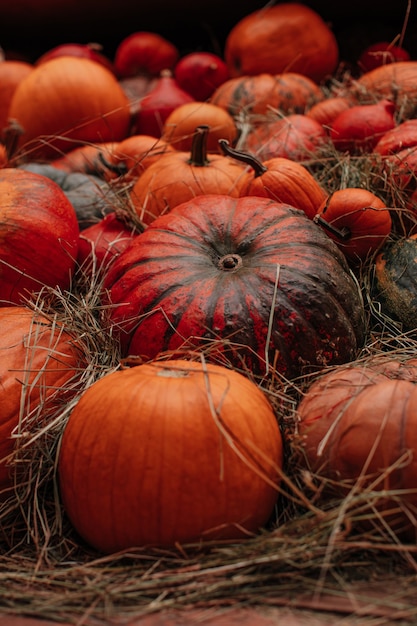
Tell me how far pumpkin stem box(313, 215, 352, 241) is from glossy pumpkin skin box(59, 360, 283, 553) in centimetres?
88

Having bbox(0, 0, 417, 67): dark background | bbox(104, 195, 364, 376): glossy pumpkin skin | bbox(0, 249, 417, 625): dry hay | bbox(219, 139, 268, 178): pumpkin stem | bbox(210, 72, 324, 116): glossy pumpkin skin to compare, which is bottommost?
bbox(0, 249, 417, 625): dry hay

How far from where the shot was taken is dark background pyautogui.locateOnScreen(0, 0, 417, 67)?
482 centimetres

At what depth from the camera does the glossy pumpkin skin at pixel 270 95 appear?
13.3 feet

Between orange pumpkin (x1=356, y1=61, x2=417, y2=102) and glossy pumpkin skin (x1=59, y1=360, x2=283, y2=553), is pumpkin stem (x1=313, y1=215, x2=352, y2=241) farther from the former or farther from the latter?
orange pumpkin (x1=356, y1=61, x2=417, y2=102)

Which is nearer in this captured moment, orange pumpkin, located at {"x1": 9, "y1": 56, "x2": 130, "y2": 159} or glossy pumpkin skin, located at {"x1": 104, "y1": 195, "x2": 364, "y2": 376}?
glossy pumpkin skin, located at {"x1": 104, "y1": 195, "x2": 364, "y2": 376}

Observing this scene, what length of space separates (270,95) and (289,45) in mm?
674

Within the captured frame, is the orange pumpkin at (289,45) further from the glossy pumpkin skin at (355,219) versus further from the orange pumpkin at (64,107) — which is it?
the glossy pumpkin skin at (355,219)

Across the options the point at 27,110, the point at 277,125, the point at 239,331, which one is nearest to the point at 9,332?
the point at 239,331

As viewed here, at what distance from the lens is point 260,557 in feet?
5.11

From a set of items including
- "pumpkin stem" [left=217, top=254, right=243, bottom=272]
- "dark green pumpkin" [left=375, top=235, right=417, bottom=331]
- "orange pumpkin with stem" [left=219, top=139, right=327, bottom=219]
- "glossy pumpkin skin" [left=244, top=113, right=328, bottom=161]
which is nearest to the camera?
"pumpkin stem" [left=217, top=254, right=243, bottom=272]

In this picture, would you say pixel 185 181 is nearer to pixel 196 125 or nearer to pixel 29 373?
pixel 196 125

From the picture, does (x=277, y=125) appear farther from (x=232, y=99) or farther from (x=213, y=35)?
(x=213, y=35)

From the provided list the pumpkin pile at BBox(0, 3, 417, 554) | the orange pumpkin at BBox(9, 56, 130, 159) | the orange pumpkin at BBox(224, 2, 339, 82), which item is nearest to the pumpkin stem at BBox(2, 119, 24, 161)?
the pumpkin pile at BBox(0, 3, 417, 554)

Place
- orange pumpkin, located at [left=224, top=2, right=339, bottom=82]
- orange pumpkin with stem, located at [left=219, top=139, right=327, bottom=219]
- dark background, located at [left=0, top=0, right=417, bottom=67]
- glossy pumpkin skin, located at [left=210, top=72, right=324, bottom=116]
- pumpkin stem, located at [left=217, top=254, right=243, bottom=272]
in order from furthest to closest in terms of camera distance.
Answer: dark background, located at [left=0, top=0, right=417, bottom=67]
orange pumpkin, located at [left=224, top=2, right=339, bottom=82]
glossy pumpkin skin, located at [left=210, top=72, right=324, bottom=116]
orange pumpkin with stem, located at [left=219, top=139, right=327, bottom=219]
pumpkin stem, located at [left=217, top=254, right=243, bottom=272]
